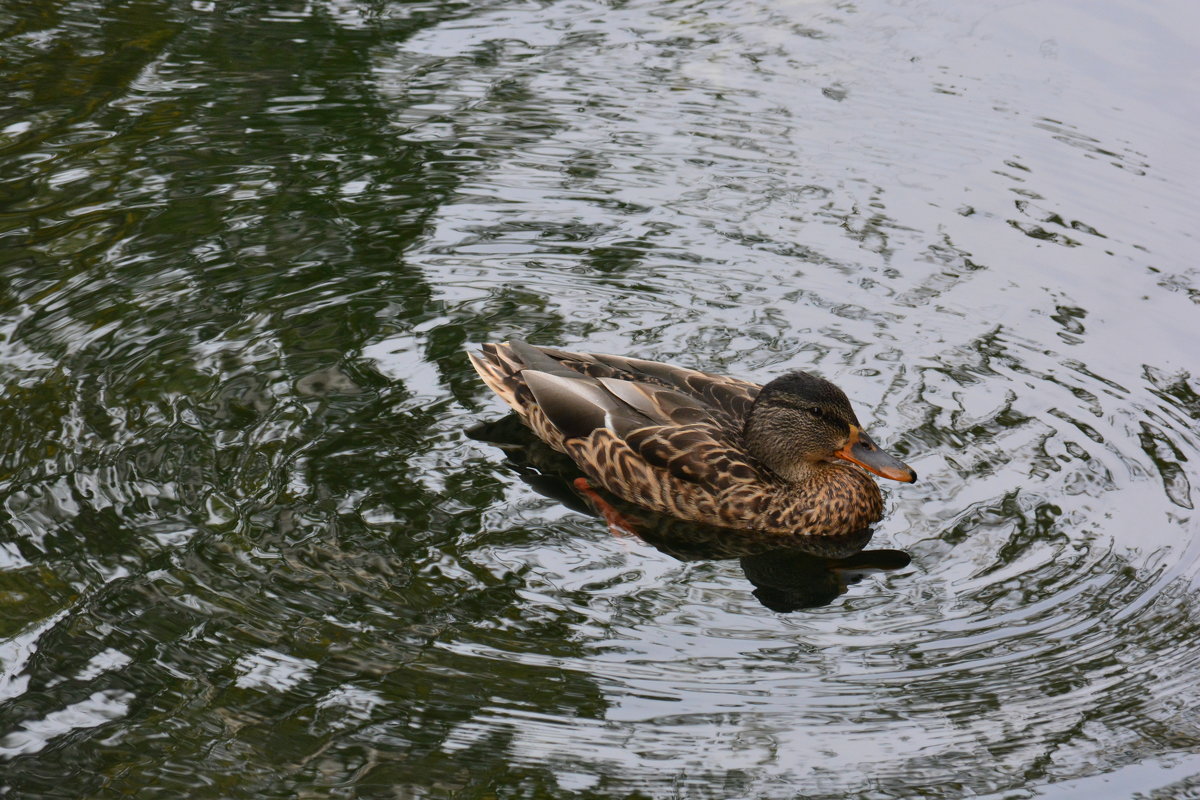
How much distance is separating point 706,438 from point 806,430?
532 mm

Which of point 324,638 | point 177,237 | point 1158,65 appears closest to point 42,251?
point 177,237

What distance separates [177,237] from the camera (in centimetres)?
941

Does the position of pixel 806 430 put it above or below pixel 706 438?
above

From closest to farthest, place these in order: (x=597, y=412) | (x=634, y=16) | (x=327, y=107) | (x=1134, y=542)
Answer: (x=1134, y=542) < (x=597, y=412) < (x=327, y=107) < (x=634, y=16)

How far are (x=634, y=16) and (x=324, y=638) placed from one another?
8.06 metres

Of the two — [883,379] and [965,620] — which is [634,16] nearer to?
[883,379]

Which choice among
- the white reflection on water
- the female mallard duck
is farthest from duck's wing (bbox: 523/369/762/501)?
the white reflection on water

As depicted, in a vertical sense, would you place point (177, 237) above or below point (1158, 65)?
below

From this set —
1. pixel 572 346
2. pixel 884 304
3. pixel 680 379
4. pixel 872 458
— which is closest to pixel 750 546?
pixel 872 458

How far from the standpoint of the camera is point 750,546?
24.5 feet

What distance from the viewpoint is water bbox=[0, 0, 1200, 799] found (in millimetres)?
5820

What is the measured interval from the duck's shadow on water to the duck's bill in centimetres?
37

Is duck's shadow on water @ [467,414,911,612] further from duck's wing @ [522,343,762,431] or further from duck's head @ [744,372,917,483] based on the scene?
duck's wing @ [522,343,762,431]

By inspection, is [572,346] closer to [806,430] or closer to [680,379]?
[680,379]
